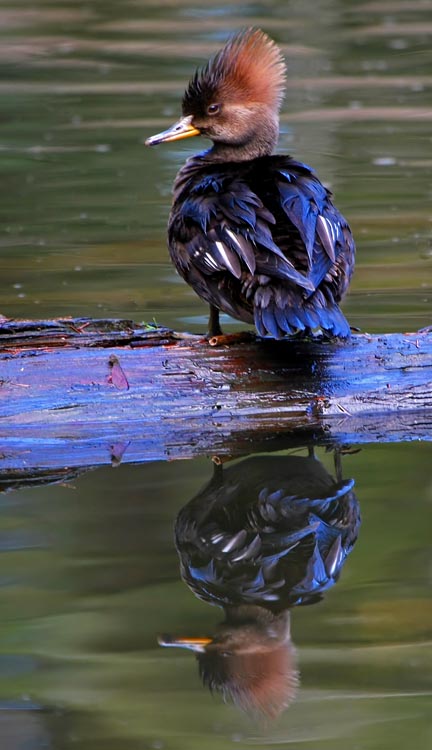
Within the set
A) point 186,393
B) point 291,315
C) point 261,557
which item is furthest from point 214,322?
point 261,557

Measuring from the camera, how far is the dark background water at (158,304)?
126 inches

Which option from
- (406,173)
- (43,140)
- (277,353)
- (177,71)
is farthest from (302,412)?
(177,71)

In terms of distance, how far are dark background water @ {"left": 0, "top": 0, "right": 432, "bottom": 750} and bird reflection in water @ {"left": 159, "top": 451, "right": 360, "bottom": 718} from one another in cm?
6

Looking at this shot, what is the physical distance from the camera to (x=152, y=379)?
14.8 feet

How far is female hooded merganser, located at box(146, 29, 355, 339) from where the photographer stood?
4.29m

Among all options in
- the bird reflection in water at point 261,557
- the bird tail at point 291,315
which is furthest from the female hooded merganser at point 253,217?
the bird reflection in water at point 261,557

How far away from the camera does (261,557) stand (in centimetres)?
394

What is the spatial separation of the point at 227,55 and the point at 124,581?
2497 mm

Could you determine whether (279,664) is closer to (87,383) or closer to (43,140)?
(87,383)

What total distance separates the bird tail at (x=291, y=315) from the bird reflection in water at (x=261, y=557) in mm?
591

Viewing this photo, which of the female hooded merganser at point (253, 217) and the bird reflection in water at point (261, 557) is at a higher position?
the female hooded merganser at point (253, 217)

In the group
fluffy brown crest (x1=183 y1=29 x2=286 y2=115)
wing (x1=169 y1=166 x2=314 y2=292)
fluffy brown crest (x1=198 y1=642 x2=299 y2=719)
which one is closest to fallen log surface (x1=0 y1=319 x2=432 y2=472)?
wing (x1=169 y1=166 x2=314 y2=292)

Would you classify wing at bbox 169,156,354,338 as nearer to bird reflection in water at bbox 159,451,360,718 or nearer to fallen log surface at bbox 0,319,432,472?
fallen log surface at bbox 0,319,432,472

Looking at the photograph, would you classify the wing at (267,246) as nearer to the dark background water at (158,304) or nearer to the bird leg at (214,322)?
the bird leg at (214,322)
